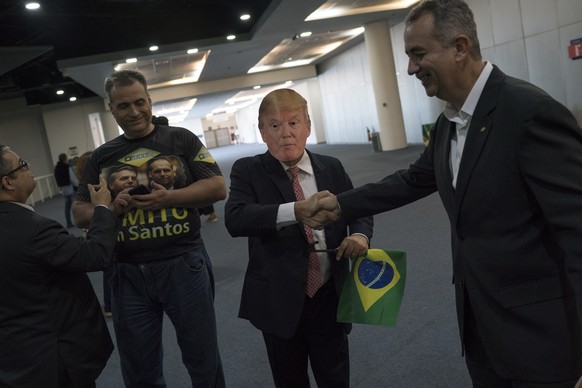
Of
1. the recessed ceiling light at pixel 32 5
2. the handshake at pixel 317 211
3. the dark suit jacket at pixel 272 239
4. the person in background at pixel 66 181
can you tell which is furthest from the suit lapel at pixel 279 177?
the recessed ceiling light at pixel 32 5

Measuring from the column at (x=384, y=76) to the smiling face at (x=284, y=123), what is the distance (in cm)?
1451

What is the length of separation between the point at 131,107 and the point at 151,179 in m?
0.32

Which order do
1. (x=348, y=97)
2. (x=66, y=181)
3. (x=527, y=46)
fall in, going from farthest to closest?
(x=348, y=97) < (x=527, y=46) < (x=66, y=181)

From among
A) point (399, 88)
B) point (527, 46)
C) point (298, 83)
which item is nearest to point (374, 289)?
point (527, 46)

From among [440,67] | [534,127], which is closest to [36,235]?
[440,67]

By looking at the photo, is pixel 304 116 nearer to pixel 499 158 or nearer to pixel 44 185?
pixel 499 158

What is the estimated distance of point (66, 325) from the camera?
1922 mm

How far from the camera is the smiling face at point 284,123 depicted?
1883 mm

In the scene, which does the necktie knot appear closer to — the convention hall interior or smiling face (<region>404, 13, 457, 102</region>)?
smiling face (<region>404, 13, 457, 102</region>)

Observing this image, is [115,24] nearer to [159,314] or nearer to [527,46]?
[527,46]

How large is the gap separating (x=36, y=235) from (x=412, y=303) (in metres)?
2.93

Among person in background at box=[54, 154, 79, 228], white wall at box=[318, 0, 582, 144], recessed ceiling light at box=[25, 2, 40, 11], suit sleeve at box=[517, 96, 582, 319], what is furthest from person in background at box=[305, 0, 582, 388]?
recessed ceiling light at box=[25, 2, 40, 11]

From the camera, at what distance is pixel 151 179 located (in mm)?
2158

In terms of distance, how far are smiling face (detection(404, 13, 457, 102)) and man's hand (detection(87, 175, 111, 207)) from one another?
131 centimetres
